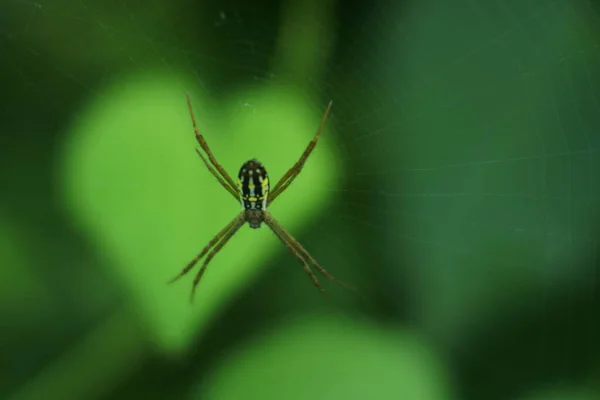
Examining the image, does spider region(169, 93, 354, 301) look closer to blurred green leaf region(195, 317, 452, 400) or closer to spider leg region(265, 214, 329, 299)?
spider leg region(265, 214, 329, 299)

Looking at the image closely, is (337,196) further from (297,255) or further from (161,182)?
(161,182)

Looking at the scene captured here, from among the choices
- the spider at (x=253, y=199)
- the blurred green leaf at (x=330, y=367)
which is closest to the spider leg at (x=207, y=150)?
the spider at (x=253, y=199)

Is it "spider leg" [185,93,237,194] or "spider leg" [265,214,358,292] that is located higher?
"spider leg" [185,93,237,194]

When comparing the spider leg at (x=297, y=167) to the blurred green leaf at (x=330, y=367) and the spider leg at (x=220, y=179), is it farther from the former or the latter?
the blurred green leaf at (x=330, y=367)

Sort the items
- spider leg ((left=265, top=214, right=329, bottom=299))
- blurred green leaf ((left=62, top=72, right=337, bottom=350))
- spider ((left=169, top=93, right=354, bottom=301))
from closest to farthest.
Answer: blurred green leaf ((left=62, top=72, right=337, bottom=350)) < spider ((left=169, top=93, right=354, bottom=301)) < spider leg ((left=265, top=214, right=329, bottom=299))

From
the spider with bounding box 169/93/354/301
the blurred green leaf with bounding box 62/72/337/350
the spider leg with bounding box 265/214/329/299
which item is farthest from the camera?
the spider leg with bounding box 265/214/329/299

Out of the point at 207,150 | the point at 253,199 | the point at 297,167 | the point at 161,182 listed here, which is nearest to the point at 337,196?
the point at 297,167

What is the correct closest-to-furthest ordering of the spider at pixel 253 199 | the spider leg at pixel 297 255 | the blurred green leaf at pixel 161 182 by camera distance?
the blurred green leaf at pixel 161 182, the spider at pixel 253 199, the spider leg at pixel 297 255

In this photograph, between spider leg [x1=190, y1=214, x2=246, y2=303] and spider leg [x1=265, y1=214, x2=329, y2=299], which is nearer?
spider leg [x1=190, y1=214, x2=246, y2=303]

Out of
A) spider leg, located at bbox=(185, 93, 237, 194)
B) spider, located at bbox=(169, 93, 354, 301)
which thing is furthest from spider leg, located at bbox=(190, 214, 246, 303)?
spider leg, located at bbox=(185, 93, 237, 194)
